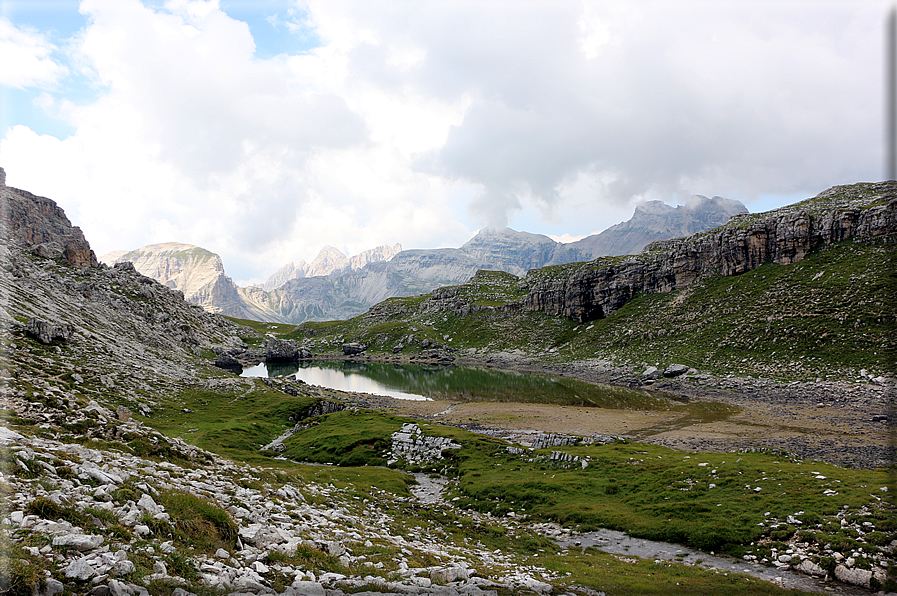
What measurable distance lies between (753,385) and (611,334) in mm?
71457

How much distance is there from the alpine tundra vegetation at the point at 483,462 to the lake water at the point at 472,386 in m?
2.54

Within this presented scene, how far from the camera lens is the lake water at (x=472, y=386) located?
97312mm

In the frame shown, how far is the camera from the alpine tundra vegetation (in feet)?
40.2

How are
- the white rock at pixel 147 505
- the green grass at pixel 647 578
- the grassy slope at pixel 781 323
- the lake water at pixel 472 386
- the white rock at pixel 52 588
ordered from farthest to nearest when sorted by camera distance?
the lake water at pixel 472 386, the grassy slope at pixel 781 323, the green grass at pixel 647 578, the white rock at pixel 147 505, the white rock at pixel 52 588

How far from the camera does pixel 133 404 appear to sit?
2259 inches

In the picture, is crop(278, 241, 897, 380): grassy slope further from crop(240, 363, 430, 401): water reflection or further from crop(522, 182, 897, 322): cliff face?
crop(240, 363, 430, 401): water reflection

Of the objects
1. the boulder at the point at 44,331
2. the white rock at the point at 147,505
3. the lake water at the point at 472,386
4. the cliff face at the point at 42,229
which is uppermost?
the cliff face at the point at 42,229

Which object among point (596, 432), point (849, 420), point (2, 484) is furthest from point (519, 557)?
point (849, 420)

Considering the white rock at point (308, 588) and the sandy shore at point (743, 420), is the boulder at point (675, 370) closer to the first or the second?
the sandy shore at point (743, 420)

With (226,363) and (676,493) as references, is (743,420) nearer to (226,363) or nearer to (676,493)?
(676,493)

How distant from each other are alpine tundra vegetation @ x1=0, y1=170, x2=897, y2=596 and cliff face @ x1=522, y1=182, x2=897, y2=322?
4.08 feet

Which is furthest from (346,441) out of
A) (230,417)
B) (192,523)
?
(192,523)

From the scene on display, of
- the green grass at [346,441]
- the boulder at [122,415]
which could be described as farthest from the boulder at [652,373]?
the boulder at [122,415]

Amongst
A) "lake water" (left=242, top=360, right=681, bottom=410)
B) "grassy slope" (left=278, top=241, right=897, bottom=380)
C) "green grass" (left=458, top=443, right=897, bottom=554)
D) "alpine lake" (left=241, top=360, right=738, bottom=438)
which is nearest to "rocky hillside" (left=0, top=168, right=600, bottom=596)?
"green grass" (left=458, top=443, right=897, bottom=554)
